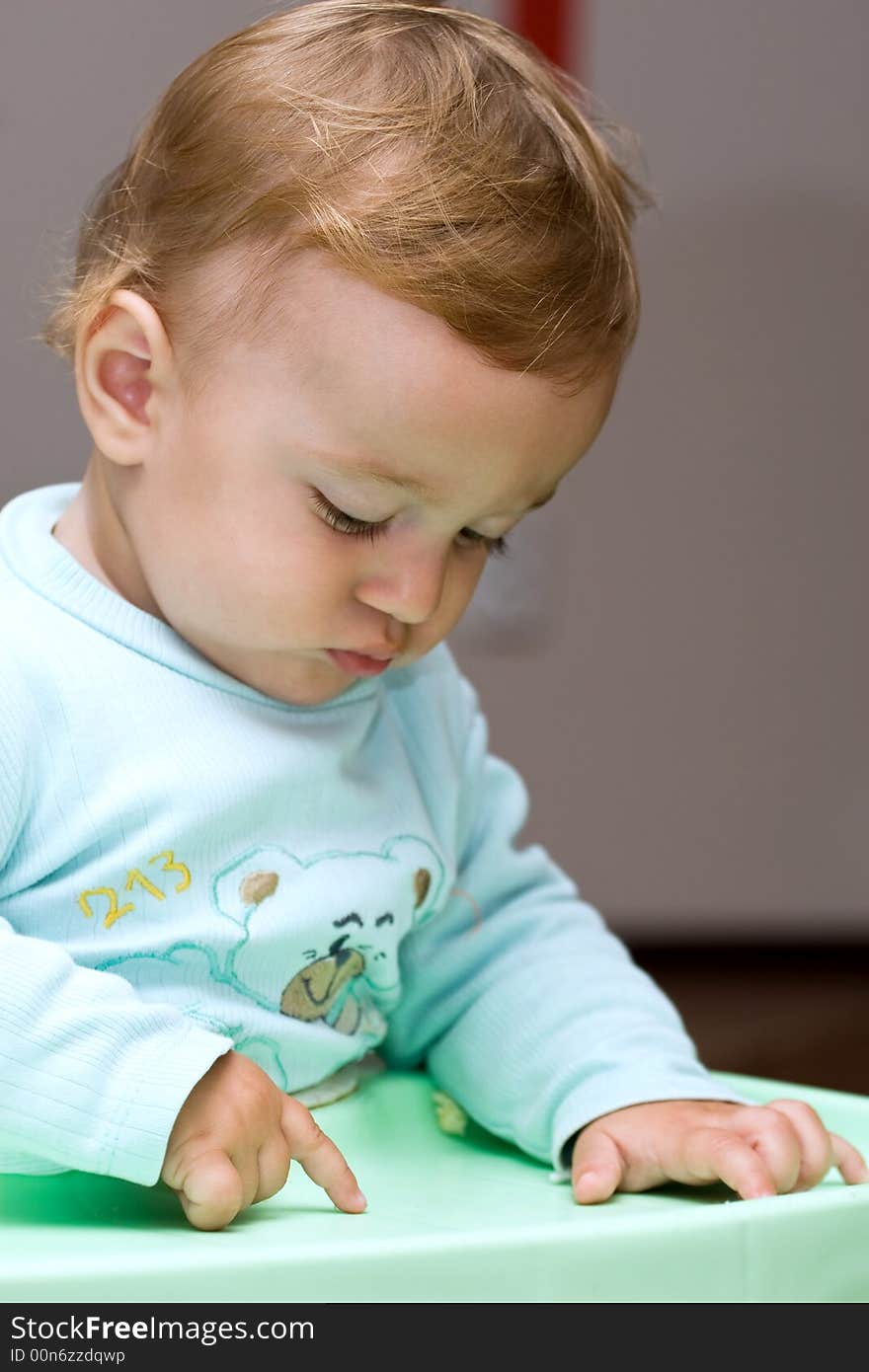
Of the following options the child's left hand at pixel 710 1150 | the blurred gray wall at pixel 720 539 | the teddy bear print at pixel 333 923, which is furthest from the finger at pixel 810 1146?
the blurred gray wall at pixel 720 539

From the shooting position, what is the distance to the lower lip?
0.68 metres

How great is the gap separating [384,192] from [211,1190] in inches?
13.5

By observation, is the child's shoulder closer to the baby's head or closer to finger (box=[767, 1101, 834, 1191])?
the baby's head

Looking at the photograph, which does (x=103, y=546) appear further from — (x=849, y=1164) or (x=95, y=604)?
(x=849, y=1164)

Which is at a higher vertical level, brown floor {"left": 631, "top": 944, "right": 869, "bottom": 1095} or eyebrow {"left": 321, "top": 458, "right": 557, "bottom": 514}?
eyebrow {"left": 321, "top": 458, "right": 557, "bottom": 514}

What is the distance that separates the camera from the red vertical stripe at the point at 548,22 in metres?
1.69

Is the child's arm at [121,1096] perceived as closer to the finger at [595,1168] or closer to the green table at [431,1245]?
the green table at [431,1245]

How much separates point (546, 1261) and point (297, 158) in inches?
15.2

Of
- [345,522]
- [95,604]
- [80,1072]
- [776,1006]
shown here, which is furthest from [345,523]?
[776,1006]

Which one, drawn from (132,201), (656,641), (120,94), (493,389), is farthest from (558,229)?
(656,641)

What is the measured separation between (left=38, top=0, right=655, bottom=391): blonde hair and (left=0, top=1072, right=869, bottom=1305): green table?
30 centimetres

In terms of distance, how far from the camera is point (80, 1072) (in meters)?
0.56

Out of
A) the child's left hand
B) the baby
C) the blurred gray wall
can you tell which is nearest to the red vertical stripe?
the blurred gray wall

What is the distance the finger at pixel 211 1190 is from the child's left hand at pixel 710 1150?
6.2 inches
